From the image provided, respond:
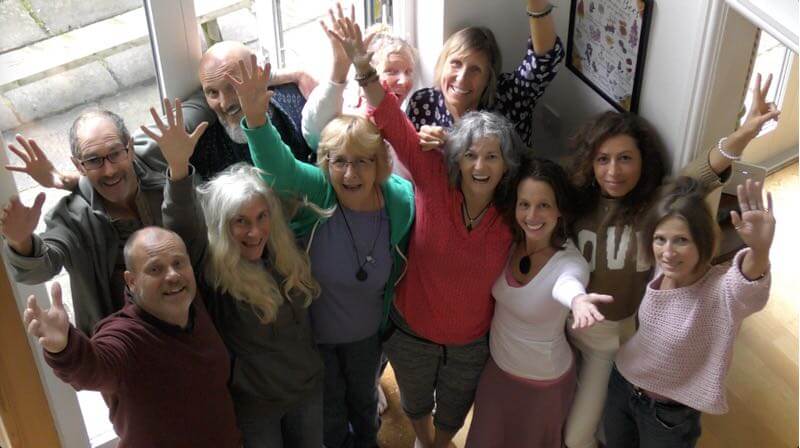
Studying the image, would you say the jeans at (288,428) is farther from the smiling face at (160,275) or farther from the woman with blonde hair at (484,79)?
the woman with blonde hair at (484,79)

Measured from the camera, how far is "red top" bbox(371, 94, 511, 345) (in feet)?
9.13

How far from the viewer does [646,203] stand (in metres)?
2.77

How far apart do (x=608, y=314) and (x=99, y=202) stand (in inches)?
62.5

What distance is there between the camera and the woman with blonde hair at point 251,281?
256 centimetres

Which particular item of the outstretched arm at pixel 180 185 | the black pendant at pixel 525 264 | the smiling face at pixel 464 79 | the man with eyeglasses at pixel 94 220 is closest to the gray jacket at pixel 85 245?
the man with eyeglasses at pixel 94 220

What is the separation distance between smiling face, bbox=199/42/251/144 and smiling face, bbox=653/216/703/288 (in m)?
1.28

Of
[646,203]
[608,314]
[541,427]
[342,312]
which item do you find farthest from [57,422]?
[646,203]

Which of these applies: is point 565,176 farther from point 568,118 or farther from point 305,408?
point 305,408

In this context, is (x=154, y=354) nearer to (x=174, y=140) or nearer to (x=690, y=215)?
(x=174, y=140)

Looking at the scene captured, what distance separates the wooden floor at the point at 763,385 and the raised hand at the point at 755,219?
1339mm

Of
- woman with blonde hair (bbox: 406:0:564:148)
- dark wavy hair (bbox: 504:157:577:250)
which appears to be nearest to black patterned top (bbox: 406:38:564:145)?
woman with blonde hair (bbox: 406:0:564:148)

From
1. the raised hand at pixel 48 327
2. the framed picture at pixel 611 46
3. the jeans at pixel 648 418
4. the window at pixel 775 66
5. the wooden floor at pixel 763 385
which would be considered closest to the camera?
the raised hand at pixel 48 327

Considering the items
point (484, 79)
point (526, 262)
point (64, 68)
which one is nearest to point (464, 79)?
point (484, 79)

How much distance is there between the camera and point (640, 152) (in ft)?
9.22
